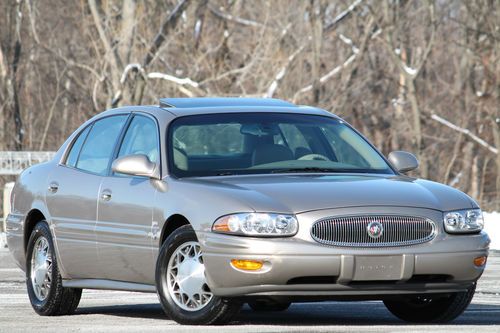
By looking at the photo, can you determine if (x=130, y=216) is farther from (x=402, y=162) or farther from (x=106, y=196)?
(x=402, y=162)

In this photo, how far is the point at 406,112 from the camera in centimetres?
3969

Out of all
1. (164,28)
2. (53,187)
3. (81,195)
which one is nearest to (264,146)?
(81,195)

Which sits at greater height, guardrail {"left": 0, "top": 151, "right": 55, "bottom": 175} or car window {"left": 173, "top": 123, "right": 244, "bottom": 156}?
car window {"left": 173, "top": 123, "right": 244, "bottom": 156}

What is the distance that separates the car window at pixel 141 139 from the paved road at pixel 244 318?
1.17 m

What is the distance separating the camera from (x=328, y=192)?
876cm

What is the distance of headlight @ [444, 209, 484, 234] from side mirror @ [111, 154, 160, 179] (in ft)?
6.41

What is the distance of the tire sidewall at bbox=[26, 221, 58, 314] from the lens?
10.7 m

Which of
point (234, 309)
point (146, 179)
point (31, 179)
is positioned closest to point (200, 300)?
point (234, 309)

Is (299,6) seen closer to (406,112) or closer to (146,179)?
(406,112)

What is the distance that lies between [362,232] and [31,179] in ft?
12.7

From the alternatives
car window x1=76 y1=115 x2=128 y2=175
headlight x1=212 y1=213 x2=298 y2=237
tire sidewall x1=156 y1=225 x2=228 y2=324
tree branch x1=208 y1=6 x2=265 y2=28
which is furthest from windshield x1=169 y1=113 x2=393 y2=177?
tree branch x1=208 y1=6 x2=265 y2=28

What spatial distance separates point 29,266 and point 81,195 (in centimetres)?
104

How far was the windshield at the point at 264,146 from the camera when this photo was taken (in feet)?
31.3

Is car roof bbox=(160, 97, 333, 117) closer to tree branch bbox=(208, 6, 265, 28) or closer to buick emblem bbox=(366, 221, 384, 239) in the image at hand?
buick emblem bbox=(366, 221, 384, 239)
